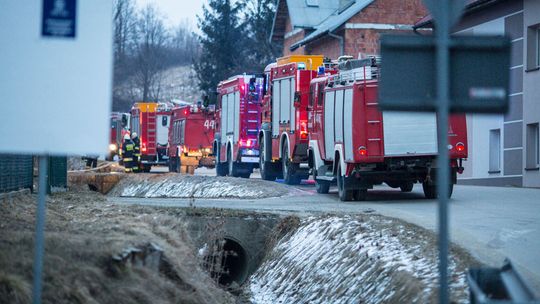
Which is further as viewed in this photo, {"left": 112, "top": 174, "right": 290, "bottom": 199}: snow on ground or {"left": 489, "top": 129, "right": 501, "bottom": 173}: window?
{"left": 489, "top": 129, "right": 501, "bottom": 173}: window

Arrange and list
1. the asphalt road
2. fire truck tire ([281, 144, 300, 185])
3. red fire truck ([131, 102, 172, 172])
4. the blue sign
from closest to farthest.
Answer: the blue sign < the asphalt road < fire truck tire ([281, 144, 300, 185]) < red fire truck ([131, 102, 172, 172])

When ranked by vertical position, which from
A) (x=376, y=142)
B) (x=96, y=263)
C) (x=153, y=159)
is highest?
(x=376, y=142)

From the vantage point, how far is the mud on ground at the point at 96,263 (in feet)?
28.1

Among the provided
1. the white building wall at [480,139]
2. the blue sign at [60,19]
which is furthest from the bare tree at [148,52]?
the blue sign at [60,19]

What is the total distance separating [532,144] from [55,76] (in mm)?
27907

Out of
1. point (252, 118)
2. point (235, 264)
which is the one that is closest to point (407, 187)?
point (235, 264)

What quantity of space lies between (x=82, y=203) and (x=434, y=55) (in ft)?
38.7

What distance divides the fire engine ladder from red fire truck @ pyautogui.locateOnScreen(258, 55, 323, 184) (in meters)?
2.77

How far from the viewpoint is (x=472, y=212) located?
18.2 metres

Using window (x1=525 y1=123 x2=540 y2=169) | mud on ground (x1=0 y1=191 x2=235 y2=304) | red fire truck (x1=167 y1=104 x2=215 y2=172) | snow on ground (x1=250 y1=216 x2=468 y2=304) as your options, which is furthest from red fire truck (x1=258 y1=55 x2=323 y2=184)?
mud on ground (x1=0 y1=191 x2=235 y2=304)

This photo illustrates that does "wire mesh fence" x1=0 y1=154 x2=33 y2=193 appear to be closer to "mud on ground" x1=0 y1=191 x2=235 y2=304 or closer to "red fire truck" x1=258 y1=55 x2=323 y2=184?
"mud on ground" x1=0 y1=191 x2=235 y2=304

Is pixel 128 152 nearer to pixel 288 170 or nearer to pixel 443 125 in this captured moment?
pixel 288 170

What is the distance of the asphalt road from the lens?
12.5 metres

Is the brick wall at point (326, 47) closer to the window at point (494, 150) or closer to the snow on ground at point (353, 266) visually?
the window at point (494, 150)
